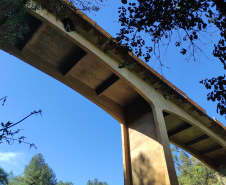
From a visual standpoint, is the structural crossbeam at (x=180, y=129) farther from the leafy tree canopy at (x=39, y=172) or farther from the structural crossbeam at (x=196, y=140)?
the leafy tree canopy at (x=39, y=172)


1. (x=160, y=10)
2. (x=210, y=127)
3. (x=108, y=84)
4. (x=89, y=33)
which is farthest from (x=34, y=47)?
(x=210, y=127)

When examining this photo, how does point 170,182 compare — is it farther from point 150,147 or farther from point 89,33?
point 89,33

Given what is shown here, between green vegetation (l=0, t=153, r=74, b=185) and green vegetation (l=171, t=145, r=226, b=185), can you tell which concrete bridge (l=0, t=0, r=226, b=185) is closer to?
green vegetation (l=171, t=145, r=226, b=185)

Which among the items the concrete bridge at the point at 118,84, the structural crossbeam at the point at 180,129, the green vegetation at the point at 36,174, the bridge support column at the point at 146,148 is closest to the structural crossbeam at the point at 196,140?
the concrete bridge at the point at 118,84

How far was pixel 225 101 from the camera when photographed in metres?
4.52

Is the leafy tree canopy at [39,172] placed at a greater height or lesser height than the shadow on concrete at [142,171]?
greater

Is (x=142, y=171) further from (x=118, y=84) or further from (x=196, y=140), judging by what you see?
(x=196, y=140)

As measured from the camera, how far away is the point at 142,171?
12047 mm

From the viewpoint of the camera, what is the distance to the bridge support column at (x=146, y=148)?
1092 cm

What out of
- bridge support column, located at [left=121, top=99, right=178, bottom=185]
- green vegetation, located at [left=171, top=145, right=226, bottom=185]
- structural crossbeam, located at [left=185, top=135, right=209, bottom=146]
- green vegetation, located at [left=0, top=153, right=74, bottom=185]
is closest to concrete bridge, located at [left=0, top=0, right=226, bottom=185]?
bridge support column, located at [left=121, top=99, right=178, bottom=185]

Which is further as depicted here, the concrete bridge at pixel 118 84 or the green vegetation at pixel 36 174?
the green vegetation at pixel 36 174

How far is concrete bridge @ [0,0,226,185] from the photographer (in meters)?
10.9

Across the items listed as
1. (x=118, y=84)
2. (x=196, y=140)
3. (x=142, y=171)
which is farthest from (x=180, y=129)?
(x=118, y=84)

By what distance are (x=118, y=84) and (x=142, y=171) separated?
572cm
